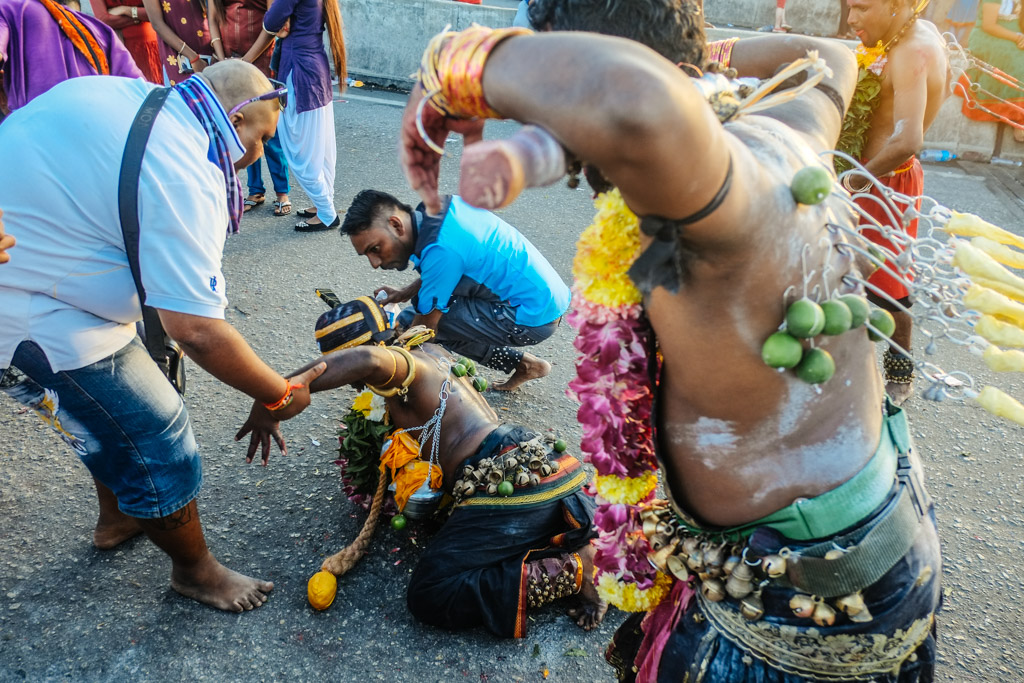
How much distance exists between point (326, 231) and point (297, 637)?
3804 millimetres

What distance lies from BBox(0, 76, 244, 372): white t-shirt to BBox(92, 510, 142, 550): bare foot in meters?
0.95

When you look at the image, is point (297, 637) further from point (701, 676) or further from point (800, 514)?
point (800, 514)

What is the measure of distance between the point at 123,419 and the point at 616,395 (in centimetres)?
157

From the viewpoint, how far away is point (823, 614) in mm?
1450

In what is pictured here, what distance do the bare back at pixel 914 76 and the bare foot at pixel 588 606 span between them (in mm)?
2254

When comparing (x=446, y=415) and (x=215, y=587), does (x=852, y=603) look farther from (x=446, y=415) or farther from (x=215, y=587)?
(x=215, y=587)

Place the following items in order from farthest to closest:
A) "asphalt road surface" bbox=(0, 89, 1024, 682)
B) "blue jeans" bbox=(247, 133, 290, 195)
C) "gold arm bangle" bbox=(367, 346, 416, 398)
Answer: "blue jeans" bbox=(247, 133, 290, 195)
"gold arm bangle" bbox=(367, 346, 416, 398)
"asphalt road surface" bbox=(0, 89, 1024, 682)

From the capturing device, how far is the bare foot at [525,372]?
161 inches

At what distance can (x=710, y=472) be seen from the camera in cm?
151

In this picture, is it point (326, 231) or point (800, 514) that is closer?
point (800, 514)

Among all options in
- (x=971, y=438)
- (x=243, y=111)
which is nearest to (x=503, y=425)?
(x=243, y=111)

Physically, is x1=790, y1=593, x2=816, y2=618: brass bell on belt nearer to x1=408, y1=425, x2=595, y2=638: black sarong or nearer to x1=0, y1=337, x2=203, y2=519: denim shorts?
x1=408, y1=425, x2=595, y2=638: black sarong

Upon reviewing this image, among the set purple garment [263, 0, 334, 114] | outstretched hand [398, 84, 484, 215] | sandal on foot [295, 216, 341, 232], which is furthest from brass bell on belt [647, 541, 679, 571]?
purple garment [263, 0, 334, 114]

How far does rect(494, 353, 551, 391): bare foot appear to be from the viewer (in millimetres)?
4094
